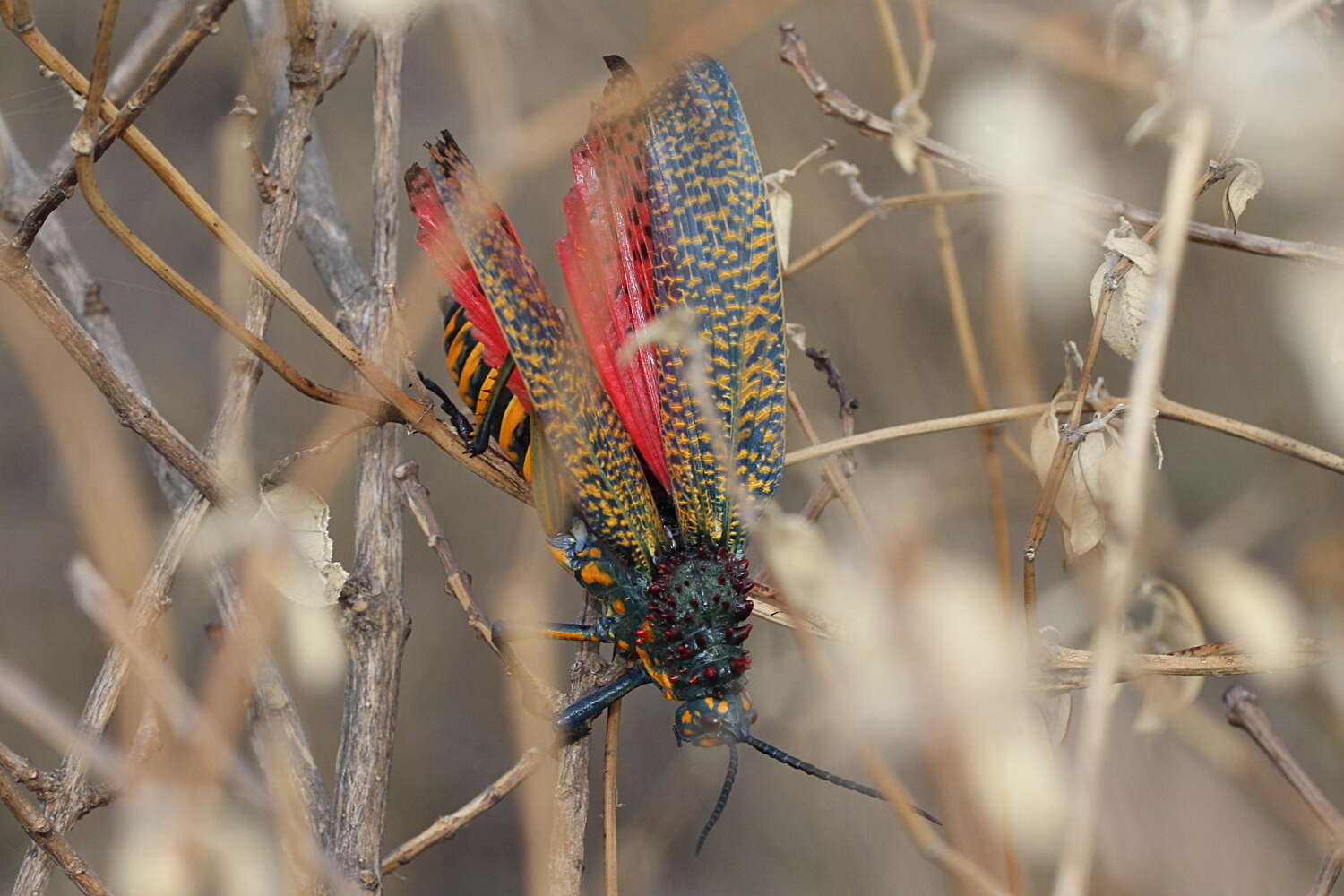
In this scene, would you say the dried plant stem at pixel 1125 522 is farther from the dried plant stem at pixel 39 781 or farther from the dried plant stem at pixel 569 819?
the dried plant stem at pixel 39 781

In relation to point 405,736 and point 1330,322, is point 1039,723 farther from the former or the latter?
point 405,736

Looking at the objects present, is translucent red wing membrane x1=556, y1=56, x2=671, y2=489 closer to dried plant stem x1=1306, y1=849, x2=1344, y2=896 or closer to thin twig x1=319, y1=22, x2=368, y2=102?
thin twig x1=319, y1=22, x2=368, y2=102

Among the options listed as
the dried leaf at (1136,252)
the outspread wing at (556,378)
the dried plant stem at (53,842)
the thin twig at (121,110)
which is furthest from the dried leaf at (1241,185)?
the dried plant stem at (53,842)

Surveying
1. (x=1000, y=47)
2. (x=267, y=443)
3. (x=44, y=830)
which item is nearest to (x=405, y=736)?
(x=267, y=443)

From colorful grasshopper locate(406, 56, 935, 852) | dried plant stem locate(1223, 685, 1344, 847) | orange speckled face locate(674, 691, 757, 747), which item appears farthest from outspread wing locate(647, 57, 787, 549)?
dried plant stem locate(1223, 685, 1344, 847)

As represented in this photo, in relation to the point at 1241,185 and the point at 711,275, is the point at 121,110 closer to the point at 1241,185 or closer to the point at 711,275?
the point at 711,275

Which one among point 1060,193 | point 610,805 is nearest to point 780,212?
point 1060,193
